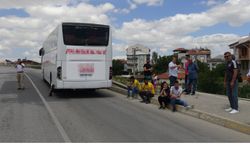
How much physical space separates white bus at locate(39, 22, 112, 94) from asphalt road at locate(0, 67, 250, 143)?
182 cm

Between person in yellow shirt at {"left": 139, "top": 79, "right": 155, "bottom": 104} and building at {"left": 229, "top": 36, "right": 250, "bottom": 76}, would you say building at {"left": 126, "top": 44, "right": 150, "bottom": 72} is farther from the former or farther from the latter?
building at {"left": 229, "top": 36, "right": 250, "bottom": 76}

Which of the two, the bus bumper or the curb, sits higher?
the bus bumper

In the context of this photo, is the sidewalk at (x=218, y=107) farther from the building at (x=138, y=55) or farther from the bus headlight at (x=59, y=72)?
the bus headlight at (x=59, y=72)

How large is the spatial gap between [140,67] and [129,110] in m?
7.11

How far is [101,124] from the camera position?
10.3m

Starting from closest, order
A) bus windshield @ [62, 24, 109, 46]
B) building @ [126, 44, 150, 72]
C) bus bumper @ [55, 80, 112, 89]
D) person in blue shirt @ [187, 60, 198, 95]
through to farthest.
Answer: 1. person in blue shirt @ [187, 60, 198, 95]
2. bus bumper @ [55, 80, 112, 89]
3. bus windshield @ [62, 24, 109, 46]
4. building @ [126, 44, 150, 72]

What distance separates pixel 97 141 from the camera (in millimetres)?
8094

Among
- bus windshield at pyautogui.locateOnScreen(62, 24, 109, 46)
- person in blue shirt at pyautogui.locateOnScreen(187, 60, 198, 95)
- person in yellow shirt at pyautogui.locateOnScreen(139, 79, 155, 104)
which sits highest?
bus windshield at pyautogui.locateOnScreen(62, 24, 109, 46)

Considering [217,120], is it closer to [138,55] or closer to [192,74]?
[192,74]

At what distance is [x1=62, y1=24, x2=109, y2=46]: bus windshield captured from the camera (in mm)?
16828

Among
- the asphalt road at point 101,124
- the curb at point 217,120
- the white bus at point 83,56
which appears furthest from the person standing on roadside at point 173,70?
the curb at point 217,120

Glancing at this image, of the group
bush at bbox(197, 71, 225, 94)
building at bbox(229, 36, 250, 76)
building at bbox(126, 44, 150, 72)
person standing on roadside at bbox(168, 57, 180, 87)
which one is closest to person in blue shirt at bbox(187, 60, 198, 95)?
person standing on roadside at bbox(168, 57, 180, 87)

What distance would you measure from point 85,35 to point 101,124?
749 centimetres

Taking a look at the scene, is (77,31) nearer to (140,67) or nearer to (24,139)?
(140,67)
